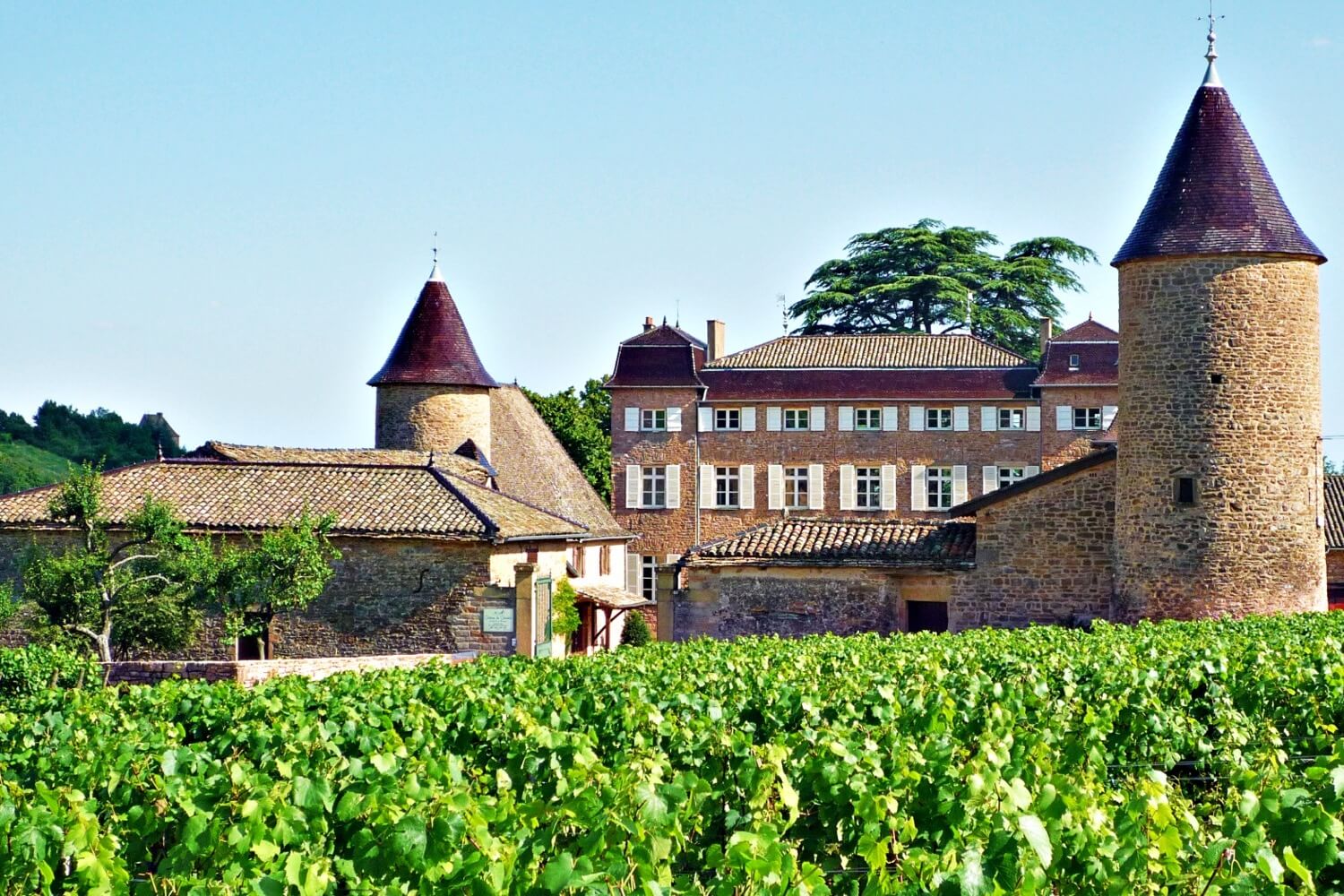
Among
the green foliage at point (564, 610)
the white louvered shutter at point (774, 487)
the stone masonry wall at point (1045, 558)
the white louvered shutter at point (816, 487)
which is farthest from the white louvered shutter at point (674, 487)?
the stone masonry wall at point (1045, 558)

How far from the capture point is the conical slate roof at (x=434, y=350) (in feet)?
134

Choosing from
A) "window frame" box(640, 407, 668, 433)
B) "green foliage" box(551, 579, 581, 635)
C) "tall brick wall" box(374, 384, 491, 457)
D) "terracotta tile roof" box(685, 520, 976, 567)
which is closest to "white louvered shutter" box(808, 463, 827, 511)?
"window frame" box(640, 407, 668, 433)

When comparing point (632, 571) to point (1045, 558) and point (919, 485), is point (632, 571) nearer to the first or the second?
point (919, 485)

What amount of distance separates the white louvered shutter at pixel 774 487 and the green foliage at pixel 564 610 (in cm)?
2078

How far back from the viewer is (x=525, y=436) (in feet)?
141

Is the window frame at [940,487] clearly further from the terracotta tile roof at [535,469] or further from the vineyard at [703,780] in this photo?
the vineyard at [703,780]

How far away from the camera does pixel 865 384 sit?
4803cm

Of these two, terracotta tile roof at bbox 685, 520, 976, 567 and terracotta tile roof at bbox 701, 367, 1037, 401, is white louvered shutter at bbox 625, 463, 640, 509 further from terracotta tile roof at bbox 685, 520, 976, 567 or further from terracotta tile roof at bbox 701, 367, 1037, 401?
terracotta tile roof at bbox 685, 520, 976, 567

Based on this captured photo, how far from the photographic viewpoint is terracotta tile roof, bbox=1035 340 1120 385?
1829 inches

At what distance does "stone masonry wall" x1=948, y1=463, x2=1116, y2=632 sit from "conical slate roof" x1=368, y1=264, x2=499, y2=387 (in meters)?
20.7

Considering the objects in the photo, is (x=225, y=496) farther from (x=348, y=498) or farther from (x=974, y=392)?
(x=974, y=392)

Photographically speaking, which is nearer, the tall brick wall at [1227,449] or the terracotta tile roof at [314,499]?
the tall brick wall at [1227,449]

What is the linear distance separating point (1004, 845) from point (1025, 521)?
17.2 m

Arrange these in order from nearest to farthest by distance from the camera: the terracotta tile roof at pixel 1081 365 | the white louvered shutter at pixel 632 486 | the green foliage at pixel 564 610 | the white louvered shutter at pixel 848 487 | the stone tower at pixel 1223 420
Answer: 1. the stone tower at pixel 1223 420
2. the green foliage at pixel 564 610
3. the terracotta tile roof at pixel 1081 365
4. the white louvered shutter at pixel 848 487
5. the white louvered shutter at pixel 632 486
